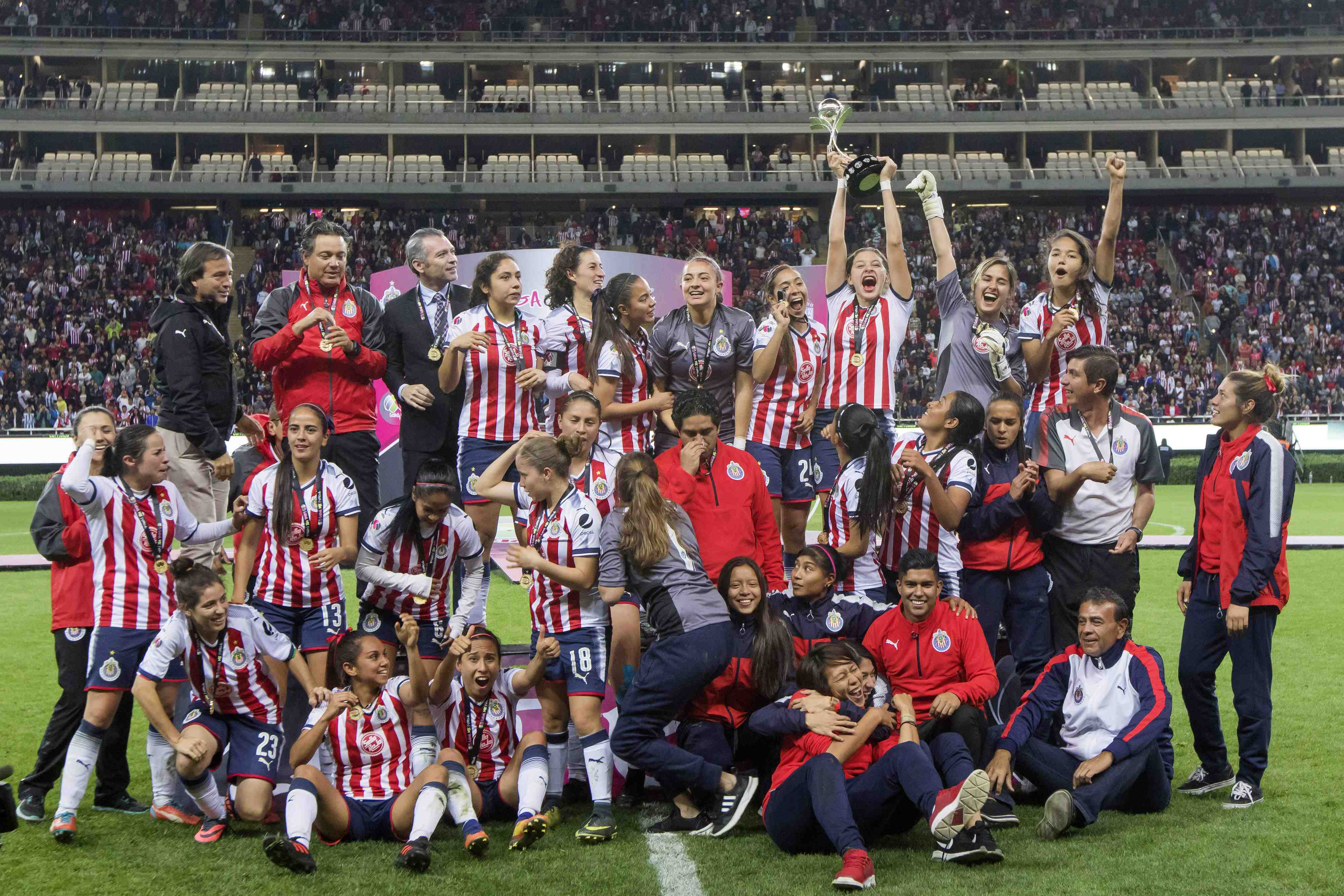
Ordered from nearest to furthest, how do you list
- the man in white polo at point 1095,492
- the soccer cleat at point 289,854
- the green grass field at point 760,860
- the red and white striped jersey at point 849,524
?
the green grass field at point 760,860
the soccer cleat at point 289,854
the red and white striped jersey at point 849,524
the man in white polo at point 1095,492

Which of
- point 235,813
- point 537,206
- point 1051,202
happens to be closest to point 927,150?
point 1051,202

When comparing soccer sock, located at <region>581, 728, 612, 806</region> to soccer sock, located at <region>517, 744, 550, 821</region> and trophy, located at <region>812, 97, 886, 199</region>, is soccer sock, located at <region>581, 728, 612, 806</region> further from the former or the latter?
trophy, located at <region>812, 97, 886, 199</region>

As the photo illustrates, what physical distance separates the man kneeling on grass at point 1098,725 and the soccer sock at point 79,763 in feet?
13.3

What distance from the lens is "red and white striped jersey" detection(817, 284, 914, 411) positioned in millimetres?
7359

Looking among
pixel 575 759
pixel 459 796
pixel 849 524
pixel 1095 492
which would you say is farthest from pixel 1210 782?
pixel 459 796

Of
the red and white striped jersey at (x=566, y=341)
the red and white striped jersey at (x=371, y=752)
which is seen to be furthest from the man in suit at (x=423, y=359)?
the red and white striped jersey at (x=371, y=752)

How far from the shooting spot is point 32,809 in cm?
570

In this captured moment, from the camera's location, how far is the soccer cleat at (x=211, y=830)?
212 inches

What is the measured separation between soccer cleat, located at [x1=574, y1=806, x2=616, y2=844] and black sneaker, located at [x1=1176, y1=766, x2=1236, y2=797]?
2838 mm

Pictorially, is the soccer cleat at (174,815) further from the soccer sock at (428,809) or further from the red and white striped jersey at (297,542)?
the soccer sock at (428,809)

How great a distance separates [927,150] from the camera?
41.9 m

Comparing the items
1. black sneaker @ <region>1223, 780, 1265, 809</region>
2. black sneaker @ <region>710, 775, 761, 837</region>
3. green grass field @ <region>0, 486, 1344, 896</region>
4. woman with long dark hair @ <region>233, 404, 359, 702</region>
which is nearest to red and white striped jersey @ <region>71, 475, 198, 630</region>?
woman with long dark hair @ <region>233, 404, 359, 702</region>

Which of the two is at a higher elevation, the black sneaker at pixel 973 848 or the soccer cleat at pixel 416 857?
the black sneaker at pixel 973 848

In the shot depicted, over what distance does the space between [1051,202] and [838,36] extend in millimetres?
9590
